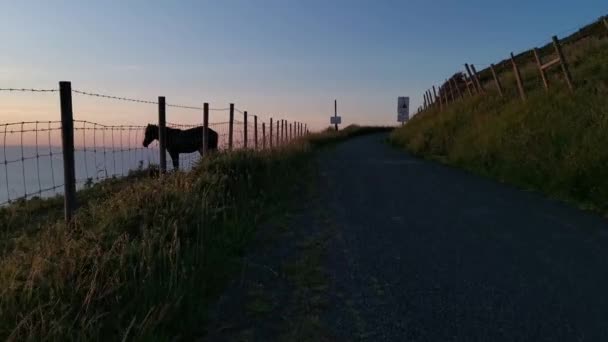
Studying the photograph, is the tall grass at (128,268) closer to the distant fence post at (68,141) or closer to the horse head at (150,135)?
the distant fence post at (68,141)

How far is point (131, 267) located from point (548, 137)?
10.4 m

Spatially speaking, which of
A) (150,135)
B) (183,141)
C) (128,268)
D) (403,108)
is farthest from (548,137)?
(403,108)

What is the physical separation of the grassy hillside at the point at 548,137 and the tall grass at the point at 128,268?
19.9 feet

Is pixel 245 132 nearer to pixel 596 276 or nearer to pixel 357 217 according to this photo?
pixel 357 217

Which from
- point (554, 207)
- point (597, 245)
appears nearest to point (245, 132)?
point (554, 207)

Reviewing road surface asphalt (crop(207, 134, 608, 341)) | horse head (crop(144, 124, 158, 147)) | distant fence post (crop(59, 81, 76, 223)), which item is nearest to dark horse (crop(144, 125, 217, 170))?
horse head (crop(144, 124, 158, 147))

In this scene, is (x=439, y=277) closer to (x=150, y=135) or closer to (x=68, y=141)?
(x=68, y=141)

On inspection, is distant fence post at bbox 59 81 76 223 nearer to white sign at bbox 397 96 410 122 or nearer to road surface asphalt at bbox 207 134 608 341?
road surface asphalt at bbox 207 134 608 341

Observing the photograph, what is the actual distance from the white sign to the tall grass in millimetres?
44627

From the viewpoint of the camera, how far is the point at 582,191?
370 inches

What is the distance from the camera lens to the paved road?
421 centimetres

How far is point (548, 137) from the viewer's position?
39.7ft

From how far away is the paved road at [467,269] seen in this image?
4215mm

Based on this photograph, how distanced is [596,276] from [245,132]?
1156cm
